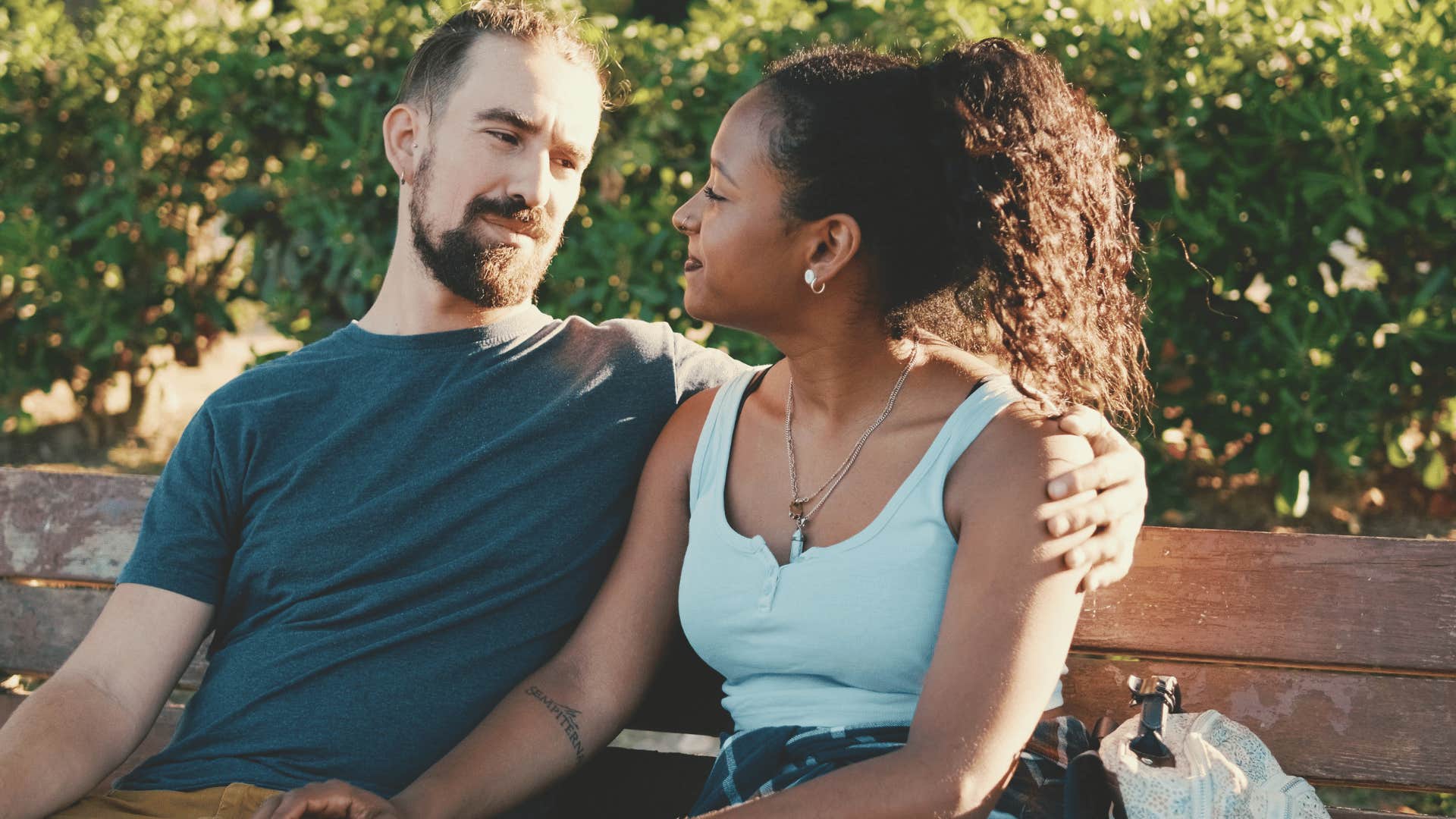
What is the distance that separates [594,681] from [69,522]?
1438 mm

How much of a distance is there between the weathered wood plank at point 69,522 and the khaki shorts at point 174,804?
0.77m

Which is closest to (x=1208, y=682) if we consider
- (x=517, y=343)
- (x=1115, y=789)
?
(x=1115, y=789)

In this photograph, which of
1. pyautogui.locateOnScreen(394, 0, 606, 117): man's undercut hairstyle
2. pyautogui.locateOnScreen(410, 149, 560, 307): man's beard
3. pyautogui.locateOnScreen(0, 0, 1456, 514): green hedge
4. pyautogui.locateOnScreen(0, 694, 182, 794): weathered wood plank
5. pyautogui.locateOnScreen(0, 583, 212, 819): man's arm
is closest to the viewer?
pyautogui.locateOnScreen(0, 583, 212, 819): man's arm

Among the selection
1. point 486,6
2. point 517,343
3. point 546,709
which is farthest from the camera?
point 486,6

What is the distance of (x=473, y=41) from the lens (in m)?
2.90

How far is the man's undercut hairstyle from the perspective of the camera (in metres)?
2.90

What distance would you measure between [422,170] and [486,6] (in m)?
0.42

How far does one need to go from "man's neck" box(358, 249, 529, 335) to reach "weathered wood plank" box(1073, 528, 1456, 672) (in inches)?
55.9

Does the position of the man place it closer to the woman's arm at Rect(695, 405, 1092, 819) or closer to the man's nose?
the man's nose

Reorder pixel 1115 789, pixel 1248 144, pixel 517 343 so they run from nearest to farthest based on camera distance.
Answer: pixel 1115 789, pixel 517 343, pixel 1248 144

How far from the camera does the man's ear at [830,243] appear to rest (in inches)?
91.1

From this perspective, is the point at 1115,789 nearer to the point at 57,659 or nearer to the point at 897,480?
the point at 897,480

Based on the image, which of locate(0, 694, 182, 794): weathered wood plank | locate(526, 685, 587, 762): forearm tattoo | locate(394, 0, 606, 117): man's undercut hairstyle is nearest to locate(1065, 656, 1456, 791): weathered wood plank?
locate(526, 685, 587, 762): forearm tattoo

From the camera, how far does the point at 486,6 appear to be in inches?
118
